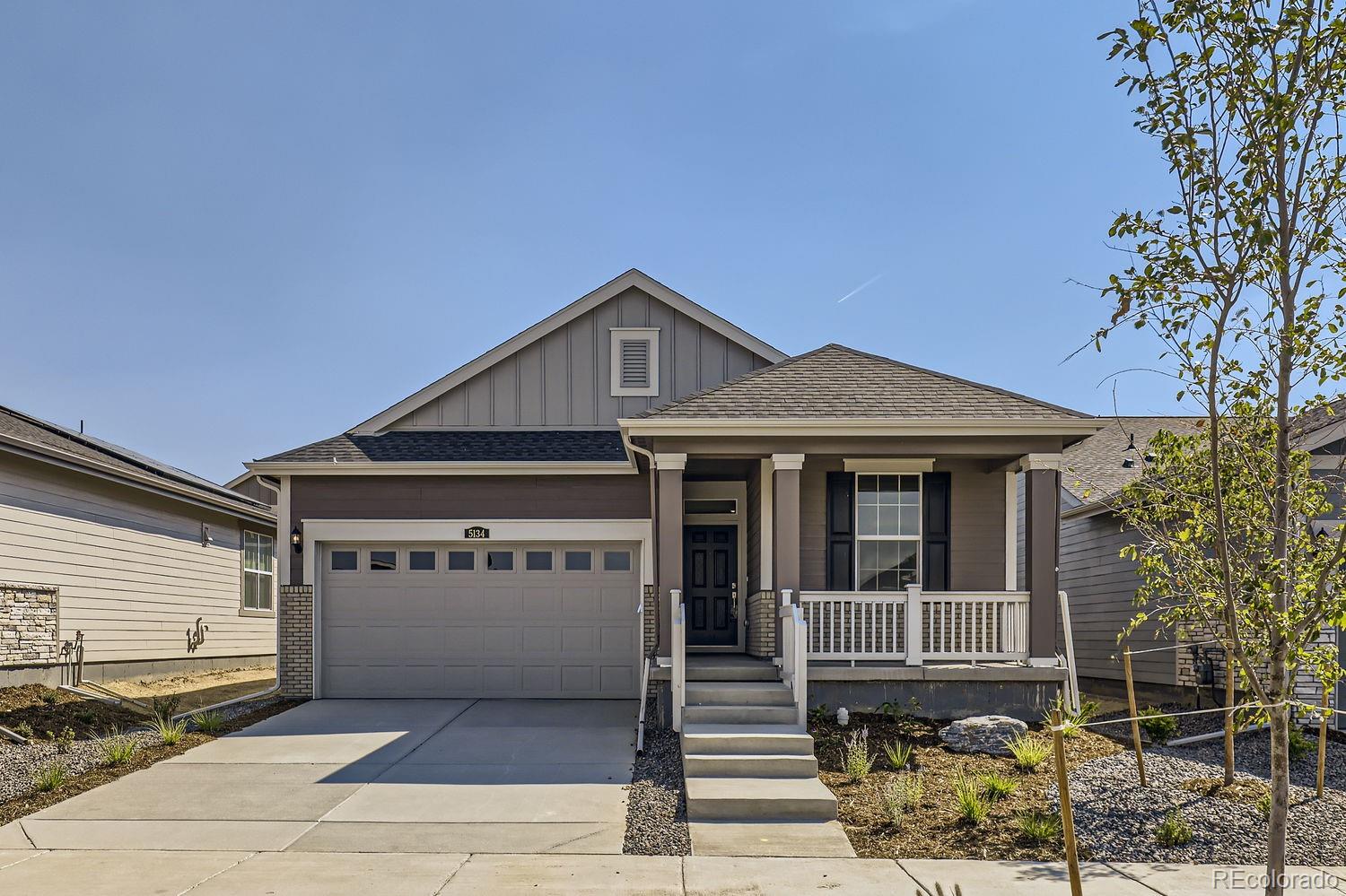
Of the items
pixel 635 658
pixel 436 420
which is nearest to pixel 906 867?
pixel 635 658

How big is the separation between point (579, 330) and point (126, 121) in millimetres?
7304

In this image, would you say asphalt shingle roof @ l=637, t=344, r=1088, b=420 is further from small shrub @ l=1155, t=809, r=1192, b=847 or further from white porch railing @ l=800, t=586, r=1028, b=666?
small shrub @ l=1155, t=809, r=1192, b=847

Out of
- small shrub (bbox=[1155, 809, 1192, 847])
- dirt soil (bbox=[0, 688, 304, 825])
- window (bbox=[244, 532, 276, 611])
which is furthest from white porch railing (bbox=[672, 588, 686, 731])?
A: window (bbox=[244, 532, 276, 611])

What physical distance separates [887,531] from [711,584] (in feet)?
8.87

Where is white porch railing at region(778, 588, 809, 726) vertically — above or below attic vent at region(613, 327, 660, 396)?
below

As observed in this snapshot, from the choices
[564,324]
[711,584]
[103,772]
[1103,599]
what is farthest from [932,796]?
[564,324]

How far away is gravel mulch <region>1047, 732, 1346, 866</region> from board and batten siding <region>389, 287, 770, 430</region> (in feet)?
27.1

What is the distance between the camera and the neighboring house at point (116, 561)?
13.4 meters

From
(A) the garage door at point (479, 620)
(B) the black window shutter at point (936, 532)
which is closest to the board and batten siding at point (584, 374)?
(A) the garage door at point (479, 620)

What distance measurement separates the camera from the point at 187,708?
45.3 feet

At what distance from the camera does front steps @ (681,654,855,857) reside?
25.0ft

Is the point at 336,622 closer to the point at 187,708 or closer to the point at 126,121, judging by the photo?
the point at 187,708

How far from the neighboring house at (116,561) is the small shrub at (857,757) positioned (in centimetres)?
1008

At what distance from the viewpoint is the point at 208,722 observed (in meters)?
11.6
